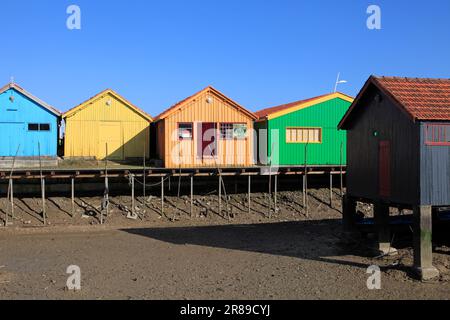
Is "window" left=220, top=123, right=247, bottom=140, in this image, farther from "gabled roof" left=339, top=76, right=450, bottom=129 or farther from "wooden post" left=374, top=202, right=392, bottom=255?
"wooden post" left=374, top=202, right=392, bottom=255

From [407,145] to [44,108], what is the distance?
20.5 meters

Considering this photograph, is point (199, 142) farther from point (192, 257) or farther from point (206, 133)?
point (192, 257)

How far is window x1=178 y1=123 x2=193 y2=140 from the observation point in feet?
88.8

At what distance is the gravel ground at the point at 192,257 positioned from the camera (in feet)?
36.1

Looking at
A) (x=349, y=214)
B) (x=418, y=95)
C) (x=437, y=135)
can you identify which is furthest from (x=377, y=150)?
(x=349, y=214)

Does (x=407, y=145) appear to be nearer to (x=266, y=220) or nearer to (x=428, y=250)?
(x=428, y=250)

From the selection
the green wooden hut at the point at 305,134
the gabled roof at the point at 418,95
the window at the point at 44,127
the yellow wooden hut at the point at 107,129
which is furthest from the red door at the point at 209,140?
the gabled roof at the point at 418,95

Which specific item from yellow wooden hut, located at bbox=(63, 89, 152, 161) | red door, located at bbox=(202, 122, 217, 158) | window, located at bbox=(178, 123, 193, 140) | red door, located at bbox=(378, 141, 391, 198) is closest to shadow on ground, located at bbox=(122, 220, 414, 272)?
red door, located at bbox=(378, 141, 391, 198)

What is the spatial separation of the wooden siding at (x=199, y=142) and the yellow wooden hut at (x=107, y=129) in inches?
57.2

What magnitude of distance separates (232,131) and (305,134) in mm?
4223

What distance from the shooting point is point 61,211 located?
23.7 m

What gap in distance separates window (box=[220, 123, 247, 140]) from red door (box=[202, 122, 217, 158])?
45 centimetres

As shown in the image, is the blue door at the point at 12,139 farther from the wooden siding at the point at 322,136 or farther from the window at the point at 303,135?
the window at the point at 303,135
